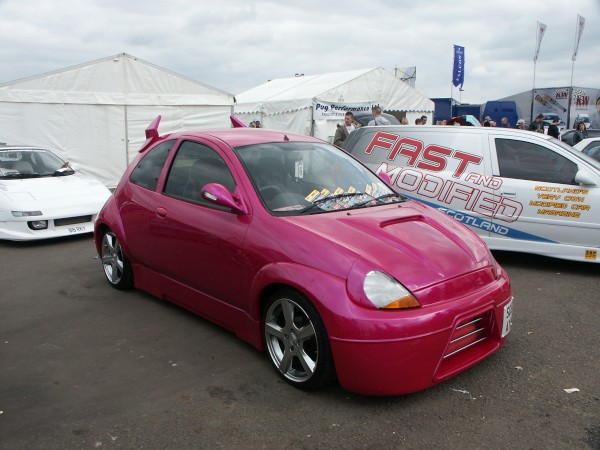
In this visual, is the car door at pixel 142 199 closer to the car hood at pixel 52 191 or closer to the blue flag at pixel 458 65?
the car hood at pixel 52 191

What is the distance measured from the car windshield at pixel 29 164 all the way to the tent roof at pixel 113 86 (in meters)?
4.32

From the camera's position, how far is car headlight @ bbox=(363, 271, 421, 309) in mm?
2918

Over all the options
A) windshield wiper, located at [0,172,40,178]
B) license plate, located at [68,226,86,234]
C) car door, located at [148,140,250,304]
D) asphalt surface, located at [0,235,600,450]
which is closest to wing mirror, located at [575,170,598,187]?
asphalt surface, located at [0,235,600,450]

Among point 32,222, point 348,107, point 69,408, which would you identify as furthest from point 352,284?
point 348,107

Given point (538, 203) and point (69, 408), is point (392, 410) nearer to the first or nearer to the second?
point (69, 408)

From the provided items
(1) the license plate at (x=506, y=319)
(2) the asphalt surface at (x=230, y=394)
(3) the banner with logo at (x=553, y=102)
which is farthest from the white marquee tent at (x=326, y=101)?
(1) the license plate at (x=506, y=319)

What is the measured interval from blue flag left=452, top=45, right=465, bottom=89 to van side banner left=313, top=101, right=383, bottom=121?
26.8ft

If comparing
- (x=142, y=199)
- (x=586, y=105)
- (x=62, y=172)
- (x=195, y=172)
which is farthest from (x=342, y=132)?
(x=586, y=105)

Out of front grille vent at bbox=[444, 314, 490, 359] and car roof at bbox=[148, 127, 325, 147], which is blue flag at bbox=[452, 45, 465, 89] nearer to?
car roof at bbox=[148, 127, 325, 147]

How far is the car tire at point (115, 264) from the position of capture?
200 inches

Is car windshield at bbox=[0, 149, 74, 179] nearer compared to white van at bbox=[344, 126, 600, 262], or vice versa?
white van at bbox=[344, 126, 600, 262]

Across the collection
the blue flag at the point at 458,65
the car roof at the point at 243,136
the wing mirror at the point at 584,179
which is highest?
the blue flag at the point at 458,65

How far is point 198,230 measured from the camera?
3928mm

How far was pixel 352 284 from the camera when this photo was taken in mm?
2961
